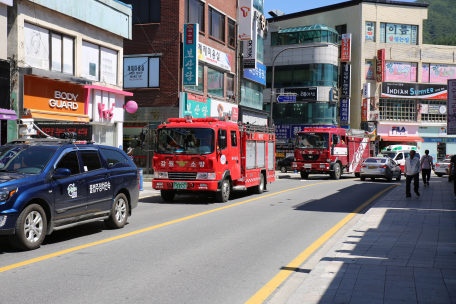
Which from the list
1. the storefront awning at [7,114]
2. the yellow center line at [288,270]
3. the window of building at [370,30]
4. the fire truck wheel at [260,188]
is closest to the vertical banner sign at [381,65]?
the window of building at [370,30]

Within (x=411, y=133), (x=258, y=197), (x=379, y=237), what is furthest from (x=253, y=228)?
(x=411, y=133)

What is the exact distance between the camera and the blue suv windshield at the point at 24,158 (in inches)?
337

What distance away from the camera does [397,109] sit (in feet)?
198

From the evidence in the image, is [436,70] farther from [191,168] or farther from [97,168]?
[97,168]

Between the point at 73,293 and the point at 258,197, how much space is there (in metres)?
13.0

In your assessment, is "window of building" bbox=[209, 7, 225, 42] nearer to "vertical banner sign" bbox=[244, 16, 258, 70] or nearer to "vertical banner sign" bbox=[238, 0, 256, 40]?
"vertical banner sign" bbox=[238, 0, 256, 40]

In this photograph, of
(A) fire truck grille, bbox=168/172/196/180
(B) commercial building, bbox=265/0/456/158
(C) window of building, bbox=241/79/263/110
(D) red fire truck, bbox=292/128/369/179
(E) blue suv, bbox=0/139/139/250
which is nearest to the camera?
(E) blue suv, bbox=0/139/139/250

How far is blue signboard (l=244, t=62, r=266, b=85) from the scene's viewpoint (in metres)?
39.5

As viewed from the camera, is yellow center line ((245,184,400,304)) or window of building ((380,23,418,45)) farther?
window of building ((380,23,418,45))

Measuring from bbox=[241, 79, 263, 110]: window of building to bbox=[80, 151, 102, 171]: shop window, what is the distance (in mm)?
29782

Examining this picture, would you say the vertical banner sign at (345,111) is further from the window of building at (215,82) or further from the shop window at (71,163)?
the shop window at (71,163)

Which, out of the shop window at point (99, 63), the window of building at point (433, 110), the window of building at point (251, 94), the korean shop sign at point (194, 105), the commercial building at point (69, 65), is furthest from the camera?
the window of building at point (433, 110)

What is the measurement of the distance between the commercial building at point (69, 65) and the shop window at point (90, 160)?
327 inches

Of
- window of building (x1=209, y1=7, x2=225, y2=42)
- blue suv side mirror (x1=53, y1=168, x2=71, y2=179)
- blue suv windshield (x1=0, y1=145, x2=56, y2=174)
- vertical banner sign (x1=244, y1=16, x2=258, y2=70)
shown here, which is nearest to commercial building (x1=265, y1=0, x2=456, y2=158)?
vertical banner sign (x1=244, y1=16, x2=258, y2=70)
